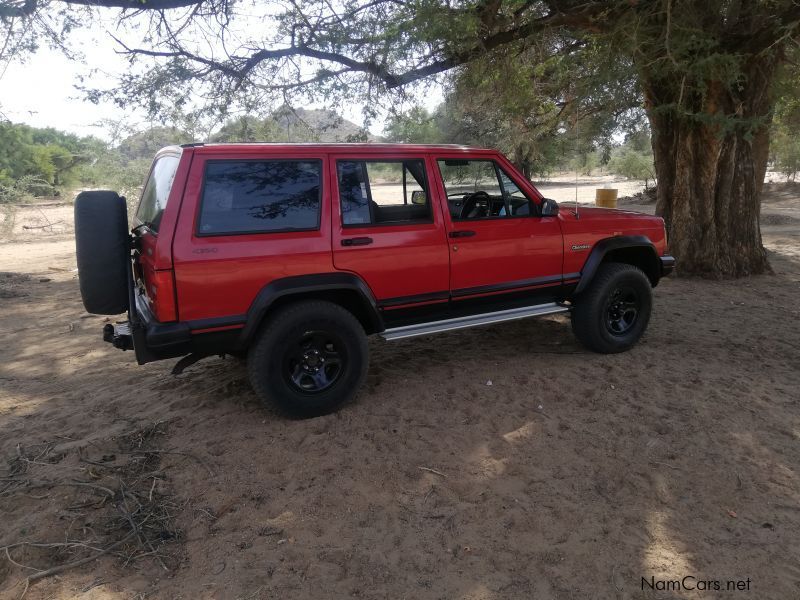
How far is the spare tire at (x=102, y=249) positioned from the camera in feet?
11.5

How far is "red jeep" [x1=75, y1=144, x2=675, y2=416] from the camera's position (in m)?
3.53

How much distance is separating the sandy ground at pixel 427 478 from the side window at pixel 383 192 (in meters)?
1.37

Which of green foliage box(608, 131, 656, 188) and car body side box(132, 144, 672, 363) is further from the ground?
green foliage box(608, 131, 656, 188)

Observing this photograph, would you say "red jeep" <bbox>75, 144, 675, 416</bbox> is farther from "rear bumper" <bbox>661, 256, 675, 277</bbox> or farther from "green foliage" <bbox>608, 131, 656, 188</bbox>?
"green foliage" <bbox>608, 131, 656, 188</bbox>

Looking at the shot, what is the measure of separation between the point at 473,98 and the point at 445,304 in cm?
647

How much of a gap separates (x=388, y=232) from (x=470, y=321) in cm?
101

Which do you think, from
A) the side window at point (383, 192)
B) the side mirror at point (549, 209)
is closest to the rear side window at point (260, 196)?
the side window at point (383, 192)

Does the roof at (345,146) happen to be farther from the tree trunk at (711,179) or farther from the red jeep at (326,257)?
the tree trunk at (711,179)

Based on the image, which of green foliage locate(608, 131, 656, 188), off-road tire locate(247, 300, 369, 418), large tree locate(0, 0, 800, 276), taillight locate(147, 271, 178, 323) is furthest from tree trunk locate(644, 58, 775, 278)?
green foliage locate(608, 131, 656, 188)

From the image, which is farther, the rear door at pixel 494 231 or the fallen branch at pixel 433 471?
the rear door at pixel 494 231

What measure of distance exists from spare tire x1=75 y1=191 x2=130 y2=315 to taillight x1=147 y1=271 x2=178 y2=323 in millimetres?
292

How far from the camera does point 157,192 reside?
3.93 metres

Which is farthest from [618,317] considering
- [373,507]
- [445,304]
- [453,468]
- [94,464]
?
[94,464]

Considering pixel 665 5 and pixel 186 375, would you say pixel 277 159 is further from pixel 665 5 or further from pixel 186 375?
pixel 665 5
